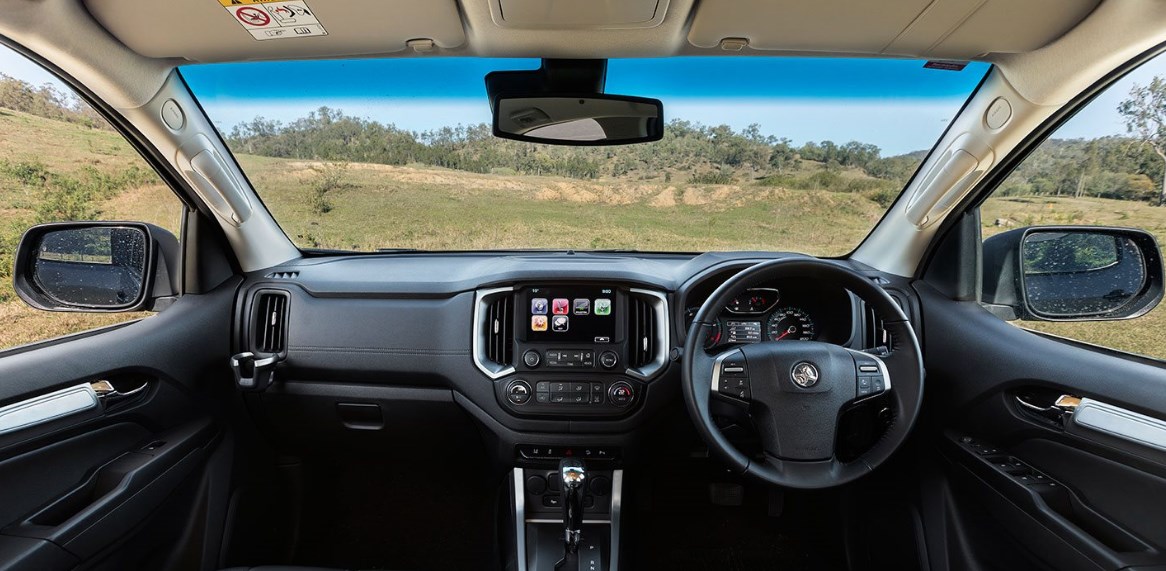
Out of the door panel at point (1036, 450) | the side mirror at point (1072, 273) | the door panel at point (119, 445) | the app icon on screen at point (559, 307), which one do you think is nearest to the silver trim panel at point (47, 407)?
the door panel at point (119, 445)

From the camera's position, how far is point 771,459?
205 centimetres

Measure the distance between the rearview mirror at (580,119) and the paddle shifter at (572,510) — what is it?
1384mm

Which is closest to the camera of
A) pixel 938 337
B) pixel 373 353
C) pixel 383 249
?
pixel 938 337

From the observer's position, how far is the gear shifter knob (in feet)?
7.98

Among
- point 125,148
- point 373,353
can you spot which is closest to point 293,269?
point 373,353

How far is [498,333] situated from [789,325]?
49.7 inches

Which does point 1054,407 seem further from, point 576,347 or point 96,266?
point 96,266

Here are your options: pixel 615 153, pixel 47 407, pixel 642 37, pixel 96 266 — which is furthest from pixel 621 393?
pixel 96 266

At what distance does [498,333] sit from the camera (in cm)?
259

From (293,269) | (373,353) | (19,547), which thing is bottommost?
(19,547)

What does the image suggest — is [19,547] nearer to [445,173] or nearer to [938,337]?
[445,173]

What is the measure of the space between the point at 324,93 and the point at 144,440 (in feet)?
5.22

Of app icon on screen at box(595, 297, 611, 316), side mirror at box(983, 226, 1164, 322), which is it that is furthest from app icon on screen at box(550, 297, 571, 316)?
side mirror at box(983, 226, 1164, 322)

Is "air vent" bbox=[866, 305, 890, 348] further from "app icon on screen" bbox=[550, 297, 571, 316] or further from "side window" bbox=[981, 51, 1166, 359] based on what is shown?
"app icon on screen" bbox=[550, 297, 571, 316]
